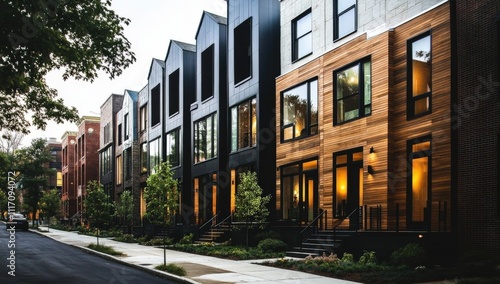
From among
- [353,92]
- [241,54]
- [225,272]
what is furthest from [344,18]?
[225,272]

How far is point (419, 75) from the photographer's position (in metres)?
18.4

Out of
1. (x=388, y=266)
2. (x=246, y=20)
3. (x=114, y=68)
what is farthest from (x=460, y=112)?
(x=246, y=20)

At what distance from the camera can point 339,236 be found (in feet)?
63.6

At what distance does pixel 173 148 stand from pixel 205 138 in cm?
573

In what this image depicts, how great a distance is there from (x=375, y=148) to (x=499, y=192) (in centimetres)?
494

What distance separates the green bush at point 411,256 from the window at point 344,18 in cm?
952

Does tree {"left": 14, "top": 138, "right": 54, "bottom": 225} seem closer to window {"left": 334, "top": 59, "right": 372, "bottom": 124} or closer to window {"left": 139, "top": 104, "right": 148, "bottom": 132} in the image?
window {"left": 139, "top": 104, "right": 148, "bottom": 132}

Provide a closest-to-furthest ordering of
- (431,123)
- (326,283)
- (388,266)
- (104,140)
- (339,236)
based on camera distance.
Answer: (326,283) → (388,266) → (431,123) → (339,236) → (104,140)

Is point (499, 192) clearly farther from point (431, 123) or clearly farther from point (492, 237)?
point (431, 123)

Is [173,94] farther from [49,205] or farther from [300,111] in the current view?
[49,205]

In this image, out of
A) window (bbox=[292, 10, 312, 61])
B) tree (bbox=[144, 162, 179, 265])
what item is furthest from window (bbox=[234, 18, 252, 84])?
tree (bbox=[144, 162, 179, 265])

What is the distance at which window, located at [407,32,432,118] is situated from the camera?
18.1 metres

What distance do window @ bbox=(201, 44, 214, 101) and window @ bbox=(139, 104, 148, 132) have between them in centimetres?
1252

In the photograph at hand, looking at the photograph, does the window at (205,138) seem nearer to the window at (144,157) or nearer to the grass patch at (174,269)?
the window at (144,157)
